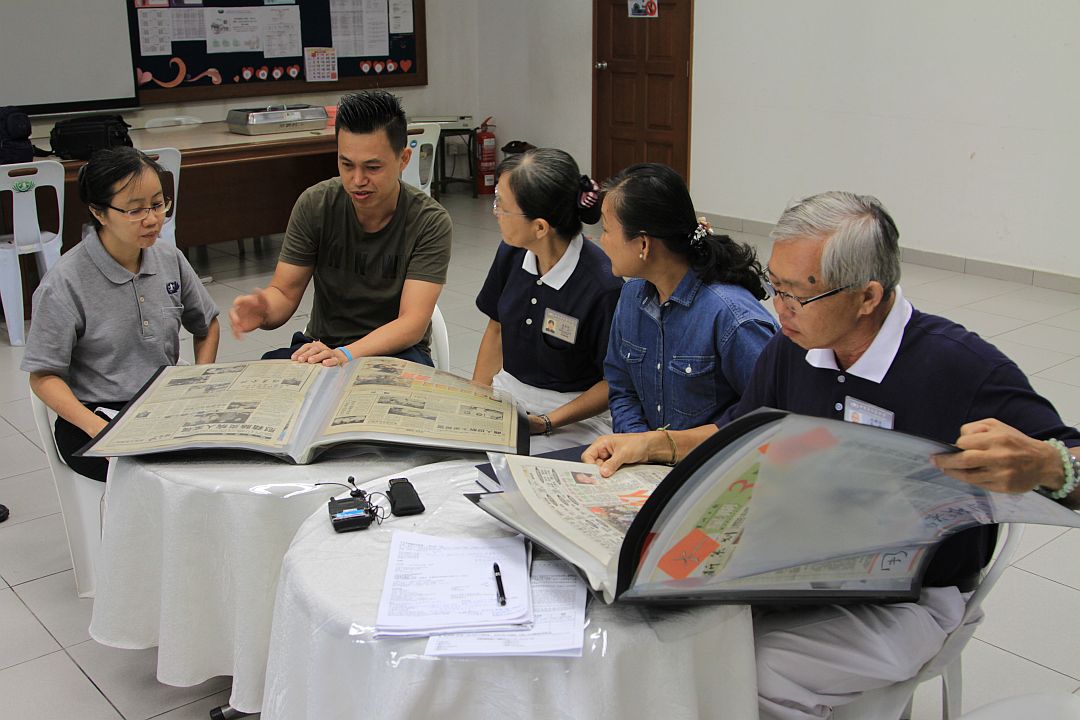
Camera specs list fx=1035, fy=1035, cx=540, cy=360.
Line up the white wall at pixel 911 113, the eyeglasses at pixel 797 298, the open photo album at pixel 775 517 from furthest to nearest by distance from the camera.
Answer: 1. the white wall at pixel 911 113
2. the eyeglasses at pixel 797 298
3. the open photo album at pixel 775 517

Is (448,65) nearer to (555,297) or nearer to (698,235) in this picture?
(555,297)

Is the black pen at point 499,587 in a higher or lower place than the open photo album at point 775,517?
lower

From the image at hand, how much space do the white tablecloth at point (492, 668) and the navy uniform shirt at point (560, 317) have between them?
111 cm

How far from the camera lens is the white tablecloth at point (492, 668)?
1.34m

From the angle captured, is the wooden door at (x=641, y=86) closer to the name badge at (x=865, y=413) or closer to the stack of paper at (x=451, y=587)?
the name badge at (x=865, y=413)

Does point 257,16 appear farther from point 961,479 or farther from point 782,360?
point 961,479

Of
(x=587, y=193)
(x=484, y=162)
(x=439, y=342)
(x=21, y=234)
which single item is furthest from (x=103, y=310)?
(x=484, y=162)

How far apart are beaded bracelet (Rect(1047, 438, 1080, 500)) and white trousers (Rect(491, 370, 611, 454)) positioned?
3.93 feet

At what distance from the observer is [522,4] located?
900 cm

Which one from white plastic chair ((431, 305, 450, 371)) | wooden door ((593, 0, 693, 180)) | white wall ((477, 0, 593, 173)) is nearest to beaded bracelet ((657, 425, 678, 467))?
white plastic chair ((431, 305, 450, 371))

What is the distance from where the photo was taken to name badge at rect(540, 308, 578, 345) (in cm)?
252

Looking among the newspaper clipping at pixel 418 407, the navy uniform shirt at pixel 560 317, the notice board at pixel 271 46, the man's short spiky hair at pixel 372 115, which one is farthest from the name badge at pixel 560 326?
the notice board at pixel 271 46

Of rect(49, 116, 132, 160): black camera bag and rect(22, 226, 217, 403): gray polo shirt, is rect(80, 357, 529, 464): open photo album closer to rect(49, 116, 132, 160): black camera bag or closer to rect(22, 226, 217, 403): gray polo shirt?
rect(22, 226, 217, 403): gray polo shirt

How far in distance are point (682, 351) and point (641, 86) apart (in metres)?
6.36
